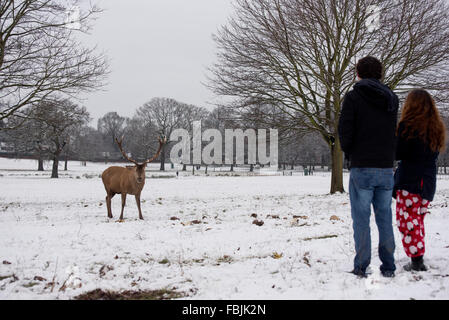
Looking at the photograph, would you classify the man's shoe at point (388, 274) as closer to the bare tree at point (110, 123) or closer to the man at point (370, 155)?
the man at point (370, 155)

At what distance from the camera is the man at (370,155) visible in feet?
10.6

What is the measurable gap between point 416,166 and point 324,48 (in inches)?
427

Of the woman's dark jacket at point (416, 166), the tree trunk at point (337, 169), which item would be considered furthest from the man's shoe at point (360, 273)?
the tree trunk at point (337, 169)

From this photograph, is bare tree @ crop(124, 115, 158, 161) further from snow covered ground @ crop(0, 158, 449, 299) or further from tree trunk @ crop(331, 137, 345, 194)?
snow covered ground @ crop(0, 158, 449, 299)

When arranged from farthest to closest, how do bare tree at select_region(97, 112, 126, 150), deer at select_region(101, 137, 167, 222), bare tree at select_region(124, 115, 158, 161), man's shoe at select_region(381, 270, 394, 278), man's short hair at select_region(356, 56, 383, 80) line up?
1. bare tree at select_region(97, 112, 126, 150)
2. bare tree at select_region(124, 115, 158, 161)
3. deer at select_region(101, 137, 167, 222)
4. man's short hair at select_region(356, 56, 383, 80)
5. man's shoe at select_region(381, 270, 394, 278)

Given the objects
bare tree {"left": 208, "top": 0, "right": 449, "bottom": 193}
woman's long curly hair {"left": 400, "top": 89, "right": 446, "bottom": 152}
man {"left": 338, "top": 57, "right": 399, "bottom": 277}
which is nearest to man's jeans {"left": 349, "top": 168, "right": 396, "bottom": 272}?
man {"left": 338, "top": 57, "right": 399, "bottom": 277}

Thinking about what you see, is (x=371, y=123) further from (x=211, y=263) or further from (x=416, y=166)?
(x=211, y=263)

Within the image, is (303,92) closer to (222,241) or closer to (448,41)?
(448,41)

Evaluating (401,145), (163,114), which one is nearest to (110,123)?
(163,114)

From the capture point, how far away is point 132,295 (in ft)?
10.2

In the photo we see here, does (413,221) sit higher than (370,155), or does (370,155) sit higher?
(370,155)

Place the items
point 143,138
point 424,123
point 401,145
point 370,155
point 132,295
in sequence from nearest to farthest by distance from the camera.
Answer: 1. point 132,295
2. point 370,155
3. point 424,123
4. point 401,145
5. point 143,138

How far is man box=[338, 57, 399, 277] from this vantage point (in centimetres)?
323
